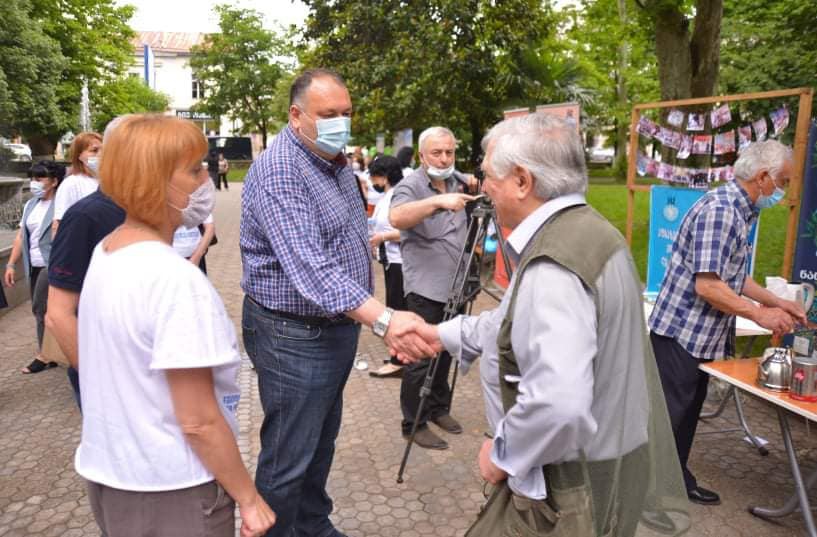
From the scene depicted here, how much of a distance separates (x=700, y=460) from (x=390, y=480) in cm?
198

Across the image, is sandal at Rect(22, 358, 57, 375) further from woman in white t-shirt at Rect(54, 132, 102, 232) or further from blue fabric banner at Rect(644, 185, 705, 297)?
blue fabric banner at Rect(644, 185, 705, 297)

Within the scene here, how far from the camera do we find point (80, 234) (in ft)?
8.45

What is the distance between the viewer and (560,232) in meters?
1.61

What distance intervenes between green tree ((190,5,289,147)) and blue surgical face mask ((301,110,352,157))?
5012cm

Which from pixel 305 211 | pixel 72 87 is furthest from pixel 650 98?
pixel 305 211

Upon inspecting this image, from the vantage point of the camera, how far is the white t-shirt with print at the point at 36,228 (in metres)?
5.50

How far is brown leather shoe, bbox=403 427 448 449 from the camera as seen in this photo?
14.1 feet

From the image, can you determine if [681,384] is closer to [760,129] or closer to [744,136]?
[760,129]

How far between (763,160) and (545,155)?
2.00 m

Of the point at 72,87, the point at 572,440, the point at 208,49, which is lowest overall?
the point at 572,440

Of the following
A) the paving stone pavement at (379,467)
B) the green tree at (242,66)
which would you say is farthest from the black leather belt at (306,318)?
the green tree at (242,66)

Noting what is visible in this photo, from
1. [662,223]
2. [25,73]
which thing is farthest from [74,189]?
[25,73]

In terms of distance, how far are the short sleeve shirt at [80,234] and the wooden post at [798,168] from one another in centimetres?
411

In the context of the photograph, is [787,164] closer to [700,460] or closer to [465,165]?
[700,460]
